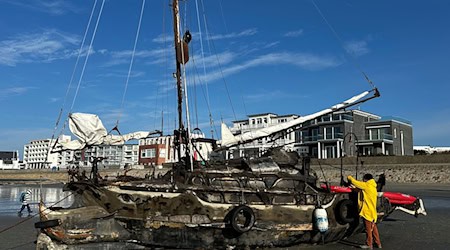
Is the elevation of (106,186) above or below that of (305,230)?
above

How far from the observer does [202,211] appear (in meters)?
10.8

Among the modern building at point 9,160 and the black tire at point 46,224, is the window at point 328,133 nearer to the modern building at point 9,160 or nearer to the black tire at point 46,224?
the black tire at point 46,224

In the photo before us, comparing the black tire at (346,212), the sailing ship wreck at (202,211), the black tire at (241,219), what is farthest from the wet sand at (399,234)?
the black tire at (241,219)

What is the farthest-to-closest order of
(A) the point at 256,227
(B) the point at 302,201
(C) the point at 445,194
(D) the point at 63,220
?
1. (C) the point at 445,194
2. (B) the point at 302,201
3. (A) the point at 256,227
4. (D) the point at 63,220

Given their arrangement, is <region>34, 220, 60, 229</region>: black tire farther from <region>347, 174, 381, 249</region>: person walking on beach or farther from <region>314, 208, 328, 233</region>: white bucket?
<region>347, 174, 381, 249</region>: person walking on beach

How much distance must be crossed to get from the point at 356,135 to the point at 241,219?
53.8 metres

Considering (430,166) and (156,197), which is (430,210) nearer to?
(156,197)

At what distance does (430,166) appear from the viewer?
136 feet

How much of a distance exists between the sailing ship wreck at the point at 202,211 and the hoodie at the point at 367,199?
3.40 feet

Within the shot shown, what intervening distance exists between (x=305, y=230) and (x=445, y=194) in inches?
Answer: 877

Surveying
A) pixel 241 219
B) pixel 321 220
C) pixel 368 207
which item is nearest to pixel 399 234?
pixel 368 207

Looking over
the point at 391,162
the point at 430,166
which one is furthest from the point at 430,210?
the point at 391,162

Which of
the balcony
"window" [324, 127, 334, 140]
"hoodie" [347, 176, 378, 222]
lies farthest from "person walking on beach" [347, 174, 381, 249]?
the balcony

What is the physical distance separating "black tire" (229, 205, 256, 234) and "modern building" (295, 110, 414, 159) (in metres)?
49.0
